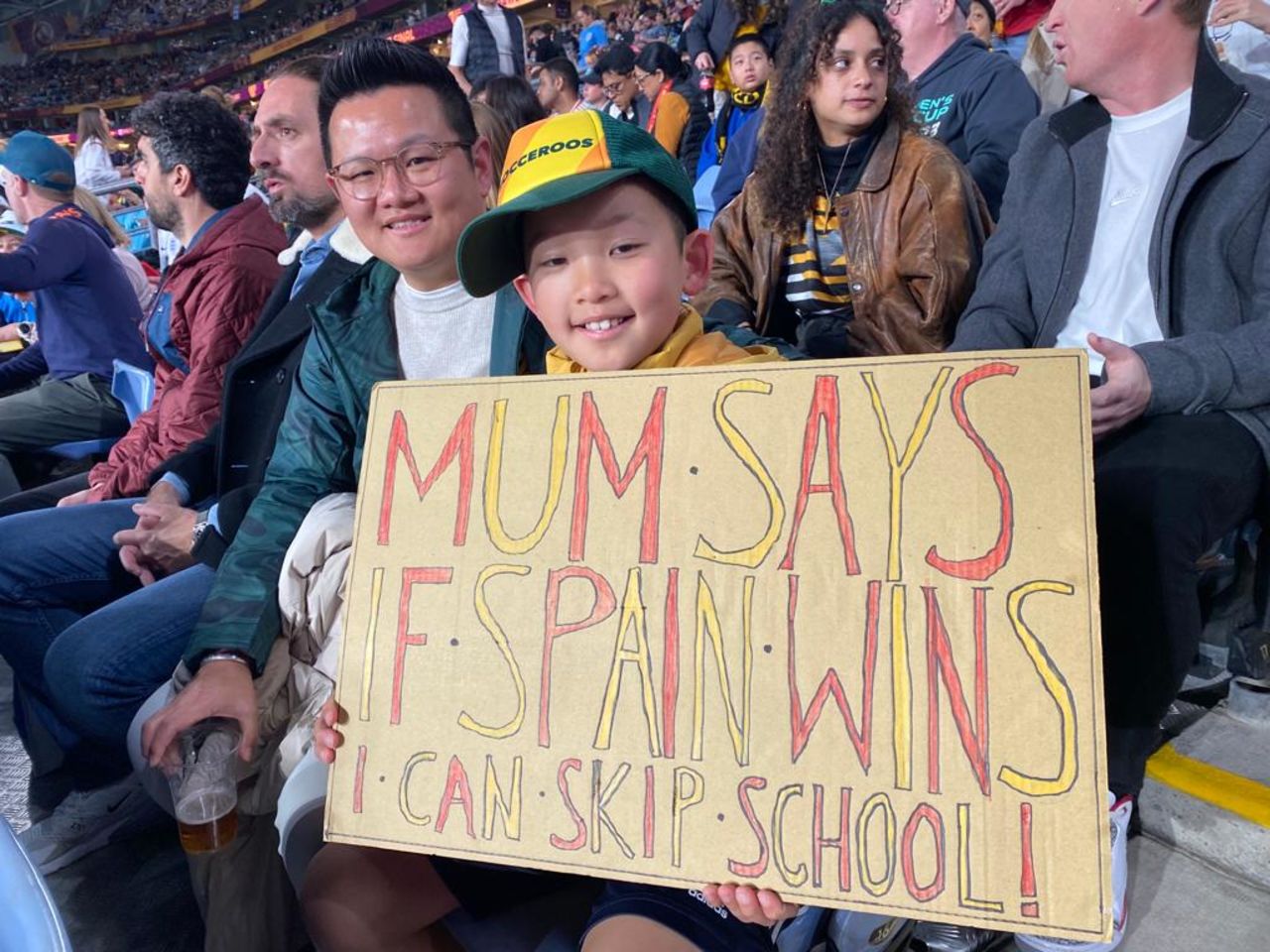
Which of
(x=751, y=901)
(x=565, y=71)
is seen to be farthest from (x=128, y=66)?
(x=751, y=901)

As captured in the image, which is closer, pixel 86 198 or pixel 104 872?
pixel 104 872

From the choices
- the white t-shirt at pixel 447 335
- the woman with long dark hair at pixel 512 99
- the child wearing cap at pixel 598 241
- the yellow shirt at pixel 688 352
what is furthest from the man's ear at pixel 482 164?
the woman with long dark hair at pixel 512 99

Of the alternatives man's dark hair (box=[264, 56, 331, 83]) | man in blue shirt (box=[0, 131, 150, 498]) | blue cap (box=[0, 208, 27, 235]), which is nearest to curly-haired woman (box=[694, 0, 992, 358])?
man's dark hair (box=[264, 56, 331, 83])

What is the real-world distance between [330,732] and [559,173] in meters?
0.75

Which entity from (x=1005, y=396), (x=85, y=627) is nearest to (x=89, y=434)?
(x=85, y=627)

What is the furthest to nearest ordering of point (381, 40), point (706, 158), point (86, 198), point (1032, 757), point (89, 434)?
point (706, 158) < point (86, 198) < point (89, 434) < point (381, 40) < point (1032, 757)

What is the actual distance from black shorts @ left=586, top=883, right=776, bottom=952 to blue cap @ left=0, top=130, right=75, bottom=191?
12.2 feet

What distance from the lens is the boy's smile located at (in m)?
1.23

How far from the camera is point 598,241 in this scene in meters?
1.23

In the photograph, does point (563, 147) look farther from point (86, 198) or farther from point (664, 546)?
point (86, 198)

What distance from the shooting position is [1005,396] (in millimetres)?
921

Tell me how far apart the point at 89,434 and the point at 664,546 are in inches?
122

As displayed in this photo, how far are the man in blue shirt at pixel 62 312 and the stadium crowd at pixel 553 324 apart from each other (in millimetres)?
752

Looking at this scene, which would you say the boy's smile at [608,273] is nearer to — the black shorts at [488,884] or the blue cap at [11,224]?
the black shorts at [488,884]
